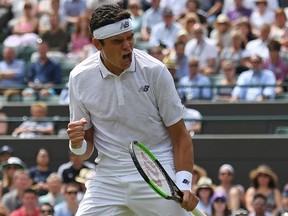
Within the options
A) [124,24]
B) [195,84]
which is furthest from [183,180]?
[195,84]

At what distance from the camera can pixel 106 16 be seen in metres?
6.43

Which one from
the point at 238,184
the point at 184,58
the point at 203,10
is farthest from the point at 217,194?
the point at 203,10

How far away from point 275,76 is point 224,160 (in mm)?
1684

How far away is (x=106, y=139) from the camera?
6.61 m

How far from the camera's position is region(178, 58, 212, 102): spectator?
46.2 feet

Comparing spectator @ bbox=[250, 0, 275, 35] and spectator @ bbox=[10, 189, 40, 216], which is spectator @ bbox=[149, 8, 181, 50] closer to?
spectator @ bbox=[250, 0, 275, 35]

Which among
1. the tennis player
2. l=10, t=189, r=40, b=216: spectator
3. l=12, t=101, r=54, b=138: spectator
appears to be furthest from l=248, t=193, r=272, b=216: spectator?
the tennis player

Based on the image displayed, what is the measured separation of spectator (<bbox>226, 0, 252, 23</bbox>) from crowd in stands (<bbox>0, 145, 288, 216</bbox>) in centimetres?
397

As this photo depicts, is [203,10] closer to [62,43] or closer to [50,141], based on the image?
[62,43]

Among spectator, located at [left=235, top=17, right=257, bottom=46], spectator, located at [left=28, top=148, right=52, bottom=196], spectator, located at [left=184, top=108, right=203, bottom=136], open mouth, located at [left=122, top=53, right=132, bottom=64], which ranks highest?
open mouth, located at [left=122, top=53, right=132, bottom=64]

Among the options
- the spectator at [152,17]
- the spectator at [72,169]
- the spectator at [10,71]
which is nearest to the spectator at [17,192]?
the spectator at [72,169]

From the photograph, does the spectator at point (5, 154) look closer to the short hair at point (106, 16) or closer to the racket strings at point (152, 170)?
the short hair at point (106, 16)

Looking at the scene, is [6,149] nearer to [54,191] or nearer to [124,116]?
[54,191]

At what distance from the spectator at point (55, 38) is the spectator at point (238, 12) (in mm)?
2690
